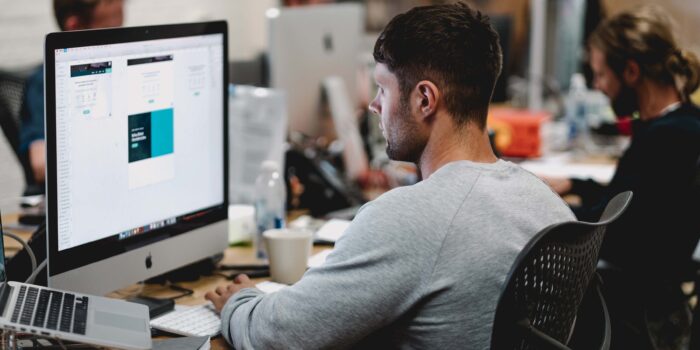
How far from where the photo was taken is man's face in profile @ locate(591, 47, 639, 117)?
8.74 ft

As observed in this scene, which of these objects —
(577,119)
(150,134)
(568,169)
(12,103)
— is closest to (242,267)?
(150,134)

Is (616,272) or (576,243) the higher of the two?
(576,243)

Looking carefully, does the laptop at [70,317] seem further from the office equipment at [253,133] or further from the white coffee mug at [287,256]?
the office equipment at [253,133]

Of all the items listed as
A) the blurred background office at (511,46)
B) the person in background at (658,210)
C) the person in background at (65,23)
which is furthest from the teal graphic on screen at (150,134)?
the blurred background office at (511,46)

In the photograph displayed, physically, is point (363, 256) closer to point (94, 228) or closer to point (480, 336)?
point (480, 336)

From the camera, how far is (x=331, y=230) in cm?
238

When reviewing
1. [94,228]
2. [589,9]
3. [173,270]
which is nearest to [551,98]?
[589,9]

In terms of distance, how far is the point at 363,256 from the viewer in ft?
4.40

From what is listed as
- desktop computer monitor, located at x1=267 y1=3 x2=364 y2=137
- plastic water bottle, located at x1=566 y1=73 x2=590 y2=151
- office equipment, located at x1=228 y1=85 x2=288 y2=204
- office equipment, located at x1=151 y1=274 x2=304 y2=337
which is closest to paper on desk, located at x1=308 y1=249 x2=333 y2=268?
office equipment, located at x1=151 y1=274 x2=304 y2=337

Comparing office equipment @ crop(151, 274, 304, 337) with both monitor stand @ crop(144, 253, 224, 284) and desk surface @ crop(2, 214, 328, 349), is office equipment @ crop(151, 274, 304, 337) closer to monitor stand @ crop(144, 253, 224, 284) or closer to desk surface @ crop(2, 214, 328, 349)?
desk surface @ crop(2, 214, 328, 349)

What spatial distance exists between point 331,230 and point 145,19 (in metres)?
2.84

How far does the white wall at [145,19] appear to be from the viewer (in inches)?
160

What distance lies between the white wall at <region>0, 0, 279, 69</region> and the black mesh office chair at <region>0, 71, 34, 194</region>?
53 centimetres

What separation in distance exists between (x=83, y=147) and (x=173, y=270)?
465mm
